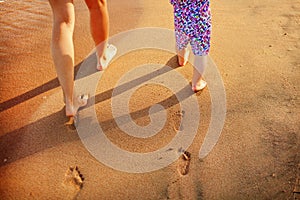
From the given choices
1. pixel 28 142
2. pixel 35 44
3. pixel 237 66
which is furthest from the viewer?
pixel 35 44

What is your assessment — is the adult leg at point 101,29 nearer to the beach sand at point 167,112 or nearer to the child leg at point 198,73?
the beach sand at point 167,112

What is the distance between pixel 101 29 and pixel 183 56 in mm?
725

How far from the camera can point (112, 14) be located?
330 centimetres

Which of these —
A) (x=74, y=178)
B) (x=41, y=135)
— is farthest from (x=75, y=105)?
(x=74, y=178)

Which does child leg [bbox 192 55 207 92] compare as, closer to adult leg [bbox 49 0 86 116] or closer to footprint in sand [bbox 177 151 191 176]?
footprint in sand [bbox 177 151 191 176]

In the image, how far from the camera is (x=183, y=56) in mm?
2615

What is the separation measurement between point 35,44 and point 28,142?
1207 millimetres

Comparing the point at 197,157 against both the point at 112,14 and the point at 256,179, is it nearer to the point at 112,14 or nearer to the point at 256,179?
the point at 256,179

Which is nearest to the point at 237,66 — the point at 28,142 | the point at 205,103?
the point at 205,103

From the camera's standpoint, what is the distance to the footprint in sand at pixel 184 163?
6.26ft

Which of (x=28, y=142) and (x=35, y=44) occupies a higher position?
(x=35, y=44)

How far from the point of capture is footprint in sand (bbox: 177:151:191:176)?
6.26 feet

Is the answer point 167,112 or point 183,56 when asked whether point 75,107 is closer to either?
point 167,112

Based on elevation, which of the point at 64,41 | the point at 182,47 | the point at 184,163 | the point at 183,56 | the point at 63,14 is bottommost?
the point at 184,163
